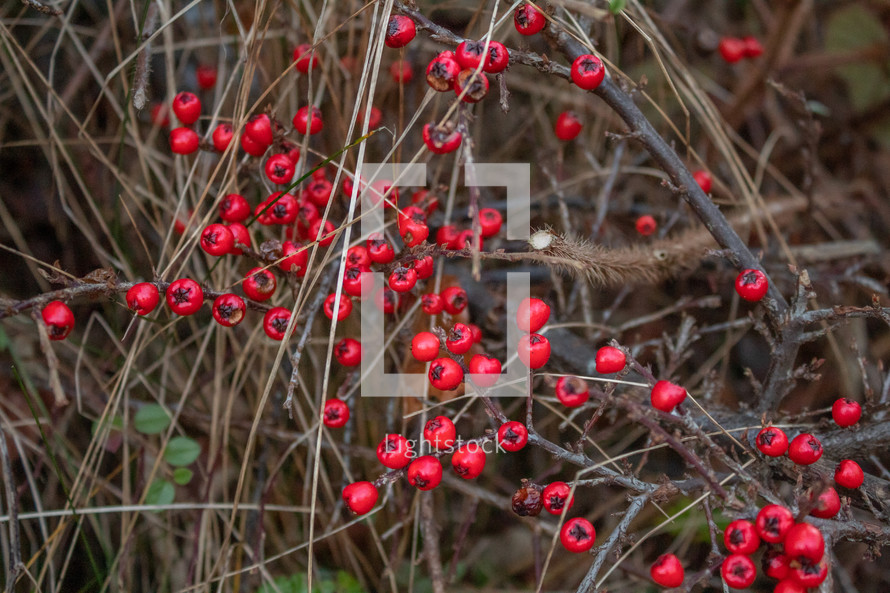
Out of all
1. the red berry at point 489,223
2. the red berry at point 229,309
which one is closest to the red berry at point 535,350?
the red berry at point 489,223

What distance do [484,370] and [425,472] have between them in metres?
0.37

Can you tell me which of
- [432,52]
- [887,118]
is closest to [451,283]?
[432,52]

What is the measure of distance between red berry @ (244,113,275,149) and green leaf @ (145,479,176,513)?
62.6 inches

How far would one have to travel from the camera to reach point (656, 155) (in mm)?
2305

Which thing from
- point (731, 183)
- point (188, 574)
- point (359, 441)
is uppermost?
point (731, 183)

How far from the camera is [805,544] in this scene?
161 cm

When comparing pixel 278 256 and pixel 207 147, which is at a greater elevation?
pixel 207 147

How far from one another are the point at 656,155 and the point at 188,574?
2.65 m

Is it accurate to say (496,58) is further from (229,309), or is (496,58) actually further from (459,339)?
(229,309)

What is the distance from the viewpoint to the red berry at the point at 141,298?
194cm

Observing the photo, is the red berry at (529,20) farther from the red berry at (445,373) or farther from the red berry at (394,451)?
the red berry at (394,451)

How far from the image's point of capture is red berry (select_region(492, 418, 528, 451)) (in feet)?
6.21

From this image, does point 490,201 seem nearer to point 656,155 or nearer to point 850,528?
point 656,155

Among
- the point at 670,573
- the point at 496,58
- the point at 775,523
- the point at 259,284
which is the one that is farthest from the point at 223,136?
the point at 775,523
